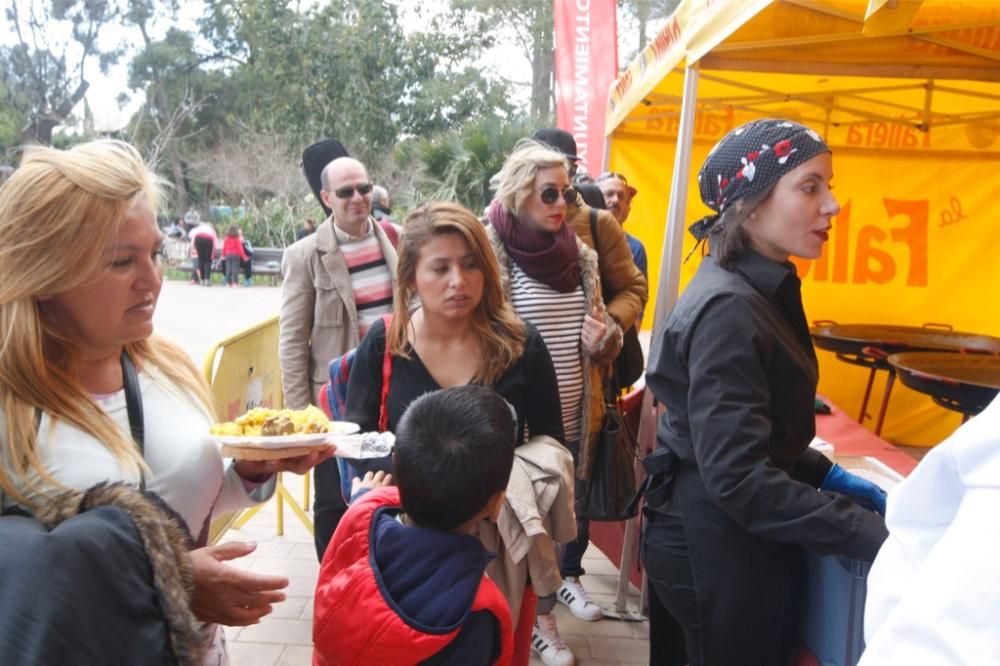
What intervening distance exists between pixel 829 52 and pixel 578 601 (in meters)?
3.04

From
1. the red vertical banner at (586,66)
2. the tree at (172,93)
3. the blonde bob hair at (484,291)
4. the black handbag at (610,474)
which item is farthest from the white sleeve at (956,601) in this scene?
the tree at (172,93)

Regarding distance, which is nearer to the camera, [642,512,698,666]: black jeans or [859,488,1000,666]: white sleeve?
[859,488,1000,666]: white sleeve

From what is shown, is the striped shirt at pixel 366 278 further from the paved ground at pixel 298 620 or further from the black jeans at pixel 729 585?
the black jeans at pixel 729 585

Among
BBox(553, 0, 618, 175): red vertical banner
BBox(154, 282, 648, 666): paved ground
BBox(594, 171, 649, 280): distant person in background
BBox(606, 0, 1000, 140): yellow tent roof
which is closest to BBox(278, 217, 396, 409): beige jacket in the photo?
BBox(154, 282, 648, 666): paved ground

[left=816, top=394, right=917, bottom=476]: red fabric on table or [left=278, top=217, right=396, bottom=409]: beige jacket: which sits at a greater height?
[left=278, top=217, right=396, bottom=409]: beige jacket

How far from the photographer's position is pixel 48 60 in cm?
3816

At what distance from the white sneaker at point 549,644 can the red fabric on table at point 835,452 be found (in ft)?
1.59

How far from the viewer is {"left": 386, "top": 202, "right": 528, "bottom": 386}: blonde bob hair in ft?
7.88

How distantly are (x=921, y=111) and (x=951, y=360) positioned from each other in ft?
7.63

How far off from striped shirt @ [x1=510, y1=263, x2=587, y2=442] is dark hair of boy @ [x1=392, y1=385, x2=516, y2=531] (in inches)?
59.0

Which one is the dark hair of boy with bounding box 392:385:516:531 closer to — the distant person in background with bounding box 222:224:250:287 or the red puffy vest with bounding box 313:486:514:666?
the red puffy vest with bounding box 313:486:514:666

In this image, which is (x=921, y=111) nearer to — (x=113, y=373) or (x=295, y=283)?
(x=295, y=283)

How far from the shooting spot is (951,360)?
458 centimetres

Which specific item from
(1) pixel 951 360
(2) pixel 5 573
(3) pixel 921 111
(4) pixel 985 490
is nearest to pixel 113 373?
(2) pixel 5 573
